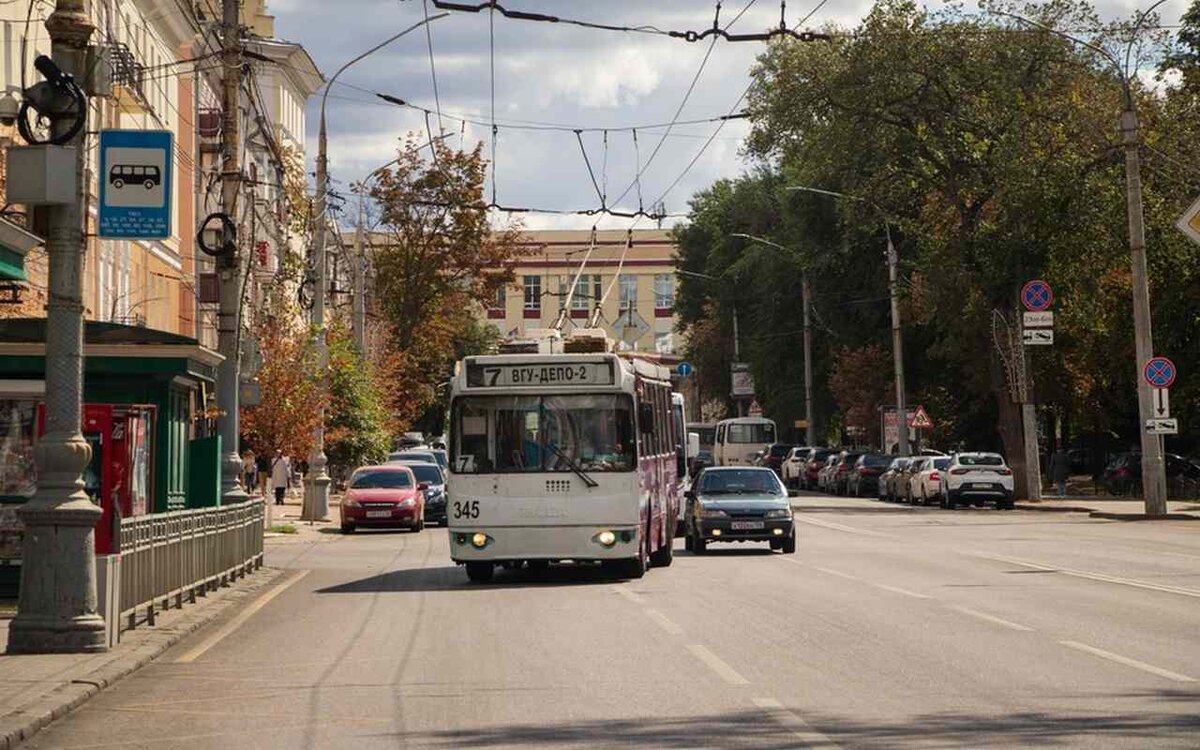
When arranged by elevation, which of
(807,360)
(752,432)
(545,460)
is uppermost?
(807,360)

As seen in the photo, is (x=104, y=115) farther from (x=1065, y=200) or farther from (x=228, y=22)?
(x=1065, y=200)

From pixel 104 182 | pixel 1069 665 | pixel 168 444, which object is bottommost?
pixel 1069 665

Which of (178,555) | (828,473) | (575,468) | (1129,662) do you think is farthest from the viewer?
(828,473)

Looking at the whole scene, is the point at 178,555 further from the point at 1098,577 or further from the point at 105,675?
the point at 1098,577

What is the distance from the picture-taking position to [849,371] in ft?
260

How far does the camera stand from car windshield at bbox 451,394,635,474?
2550 cm

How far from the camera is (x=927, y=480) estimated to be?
59.1m

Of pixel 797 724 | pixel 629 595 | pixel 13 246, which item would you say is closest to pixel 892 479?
pixel 629 595

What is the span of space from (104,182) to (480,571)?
9.99m

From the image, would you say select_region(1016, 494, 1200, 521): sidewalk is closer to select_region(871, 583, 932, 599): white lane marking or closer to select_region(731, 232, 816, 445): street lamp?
select_region(731, 232, 816, 445): street lamp

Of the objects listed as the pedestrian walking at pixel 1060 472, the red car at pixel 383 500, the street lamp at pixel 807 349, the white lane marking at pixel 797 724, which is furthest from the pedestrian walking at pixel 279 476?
the white lane marking at pixel 797 724

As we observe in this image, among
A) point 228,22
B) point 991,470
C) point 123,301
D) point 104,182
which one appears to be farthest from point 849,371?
point 104,182

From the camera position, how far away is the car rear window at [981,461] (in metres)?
55.4

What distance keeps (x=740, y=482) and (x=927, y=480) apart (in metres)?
26.3
